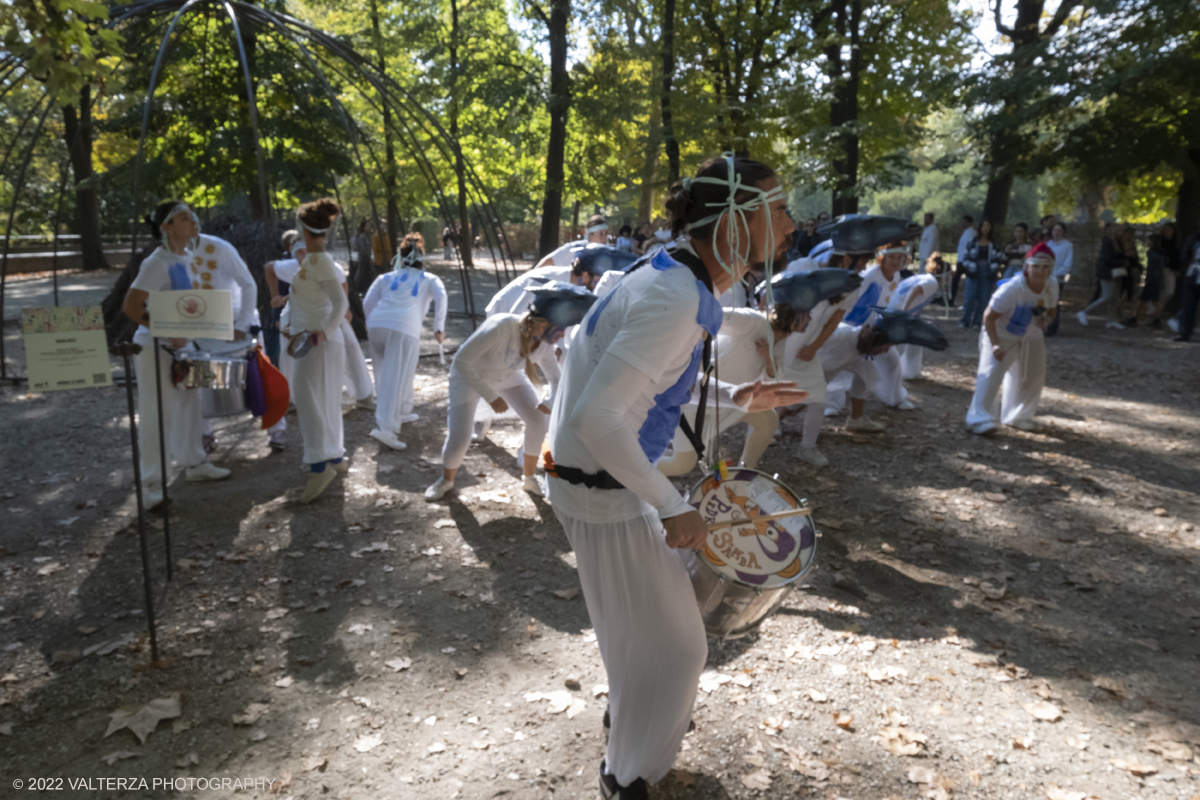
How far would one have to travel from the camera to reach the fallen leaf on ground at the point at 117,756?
324 centimetres

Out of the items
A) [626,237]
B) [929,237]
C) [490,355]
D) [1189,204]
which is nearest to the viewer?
[490,355]

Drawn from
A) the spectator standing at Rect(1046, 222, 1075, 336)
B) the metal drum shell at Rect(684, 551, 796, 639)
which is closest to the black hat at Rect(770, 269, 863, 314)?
the metal drum shell at Rect(684, 551, 796, 639)

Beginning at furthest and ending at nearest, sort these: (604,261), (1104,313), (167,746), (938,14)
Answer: (938,14), (1104,313), (604,261), (167,746)

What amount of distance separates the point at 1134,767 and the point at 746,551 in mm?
2031

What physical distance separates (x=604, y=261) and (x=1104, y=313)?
1670cm

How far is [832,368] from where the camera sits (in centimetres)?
842

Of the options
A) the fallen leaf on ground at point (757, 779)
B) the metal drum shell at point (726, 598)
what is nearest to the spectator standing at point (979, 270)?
the fallen leaf on ground at point (757, 779)

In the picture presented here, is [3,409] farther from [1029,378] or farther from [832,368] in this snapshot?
[1029,378]

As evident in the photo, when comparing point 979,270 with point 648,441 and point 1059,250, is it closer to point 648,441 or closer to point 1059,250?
point 1059,250

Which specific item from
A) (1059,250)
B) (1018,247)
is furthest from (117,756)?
(1059,250)

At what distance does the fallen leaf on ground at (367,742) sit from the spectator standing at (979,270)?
1560 cm

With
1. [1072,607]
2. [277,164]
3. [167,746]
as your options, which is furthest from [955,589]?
[277,164]

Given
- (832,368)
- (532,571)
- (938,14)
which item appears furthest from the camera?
(938,14)

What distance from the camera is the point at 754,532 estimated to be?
8.79 feet
